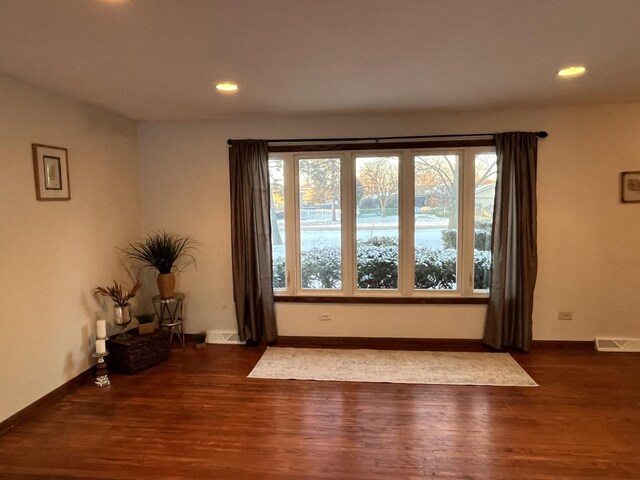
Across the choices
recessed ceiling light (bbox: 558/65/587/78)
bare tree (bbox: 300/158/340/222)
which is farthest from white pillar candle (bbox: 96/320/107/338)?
recessed ceiling light (bbox: 558/65/587/78)

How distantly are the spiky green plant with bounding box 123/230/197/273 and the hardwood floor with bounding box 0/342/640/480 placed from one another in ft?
3.68

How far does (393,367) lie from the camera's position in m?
3.72

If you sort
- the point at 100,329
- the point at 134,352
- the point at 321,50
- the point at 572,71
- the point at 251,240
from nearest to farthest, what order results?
the point at 321,50 < the point at 572,71 < the point at 100,329 < the point at 134,352 < the point at 251,240

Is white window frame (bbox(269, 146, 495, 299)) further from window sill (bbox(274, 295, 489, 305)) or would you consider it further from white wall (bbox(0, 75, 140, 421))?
white wall (bbox(0, 75, 140, 421))

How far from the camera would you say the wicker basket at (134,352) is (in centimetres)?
363

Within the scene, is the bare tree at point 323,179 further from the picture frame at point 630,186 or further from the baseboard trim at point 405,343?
the picture frame at point 630,186

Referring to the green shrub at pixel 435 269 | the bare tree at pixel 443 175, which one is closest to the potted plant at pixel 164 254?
the green shrub at pixel 435 269

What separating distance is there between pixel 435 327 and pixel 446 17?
3146 mm

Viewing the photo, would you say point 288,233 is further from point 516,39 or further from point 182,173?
point 516,39

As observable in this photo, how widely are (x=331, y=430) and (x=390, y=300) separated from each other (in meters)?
1.85

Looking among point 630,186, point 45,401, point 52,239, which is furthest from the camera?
point 630,186

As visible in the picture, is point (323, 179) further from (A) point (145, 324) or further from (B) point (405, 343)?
(A) point (145, 324)

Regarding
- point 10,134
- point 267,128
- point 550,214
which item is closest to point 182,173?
point 267,128

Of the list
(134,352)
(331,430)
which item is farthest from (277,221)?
(331,430)
